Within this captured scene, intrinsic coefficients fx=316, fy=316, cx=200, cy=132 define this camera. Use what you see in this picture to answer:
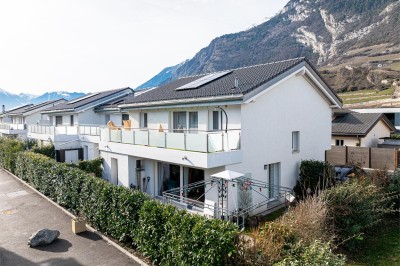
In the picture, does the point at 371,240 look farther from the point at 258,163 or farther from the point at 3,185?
the point at 3,185

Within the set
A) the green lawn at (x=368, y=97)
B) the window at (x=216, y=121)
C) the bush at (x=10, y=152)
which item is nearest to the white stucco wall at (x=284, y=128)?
the window at (x=216, y=121)

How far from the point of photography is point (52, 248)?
37.2ft

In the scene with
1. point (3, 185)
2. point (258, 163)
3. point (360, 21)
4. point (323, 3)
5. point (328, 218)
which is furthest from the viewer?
point (323, 3)

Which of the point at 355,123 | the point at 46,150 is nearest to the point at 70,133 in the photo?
the point at 46,150

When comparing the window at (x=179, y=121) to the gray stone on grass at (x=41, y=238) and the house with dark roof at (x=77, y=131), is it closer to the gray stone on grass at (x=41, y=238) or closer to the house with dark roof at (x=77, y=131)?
the gray stone on grass at (x=41, y=238)

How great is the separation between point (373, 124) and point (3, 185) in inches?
1229

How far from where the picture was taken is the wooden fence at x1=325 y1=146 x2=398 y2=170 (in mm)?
22641

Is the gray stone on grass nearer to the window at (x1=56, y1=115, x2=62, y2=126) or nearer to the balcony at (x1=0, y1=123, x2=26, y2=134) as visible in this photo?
the window at (x1=56, y1=115, x2=62, y2=126)

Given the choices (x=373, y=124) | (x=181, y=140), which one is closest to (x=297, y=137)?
(x=181, y=140)

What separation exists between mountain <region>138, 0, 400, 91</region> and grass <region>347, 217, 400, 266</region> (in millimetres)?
78581

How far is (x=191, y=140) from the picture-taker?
47.0 ft

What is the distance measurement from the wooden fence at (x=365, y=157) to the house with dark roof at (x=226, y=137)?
4.96m

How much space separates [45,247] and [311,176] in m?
13.1

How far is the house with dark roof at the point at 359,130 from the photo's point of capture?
29172 millimetres
